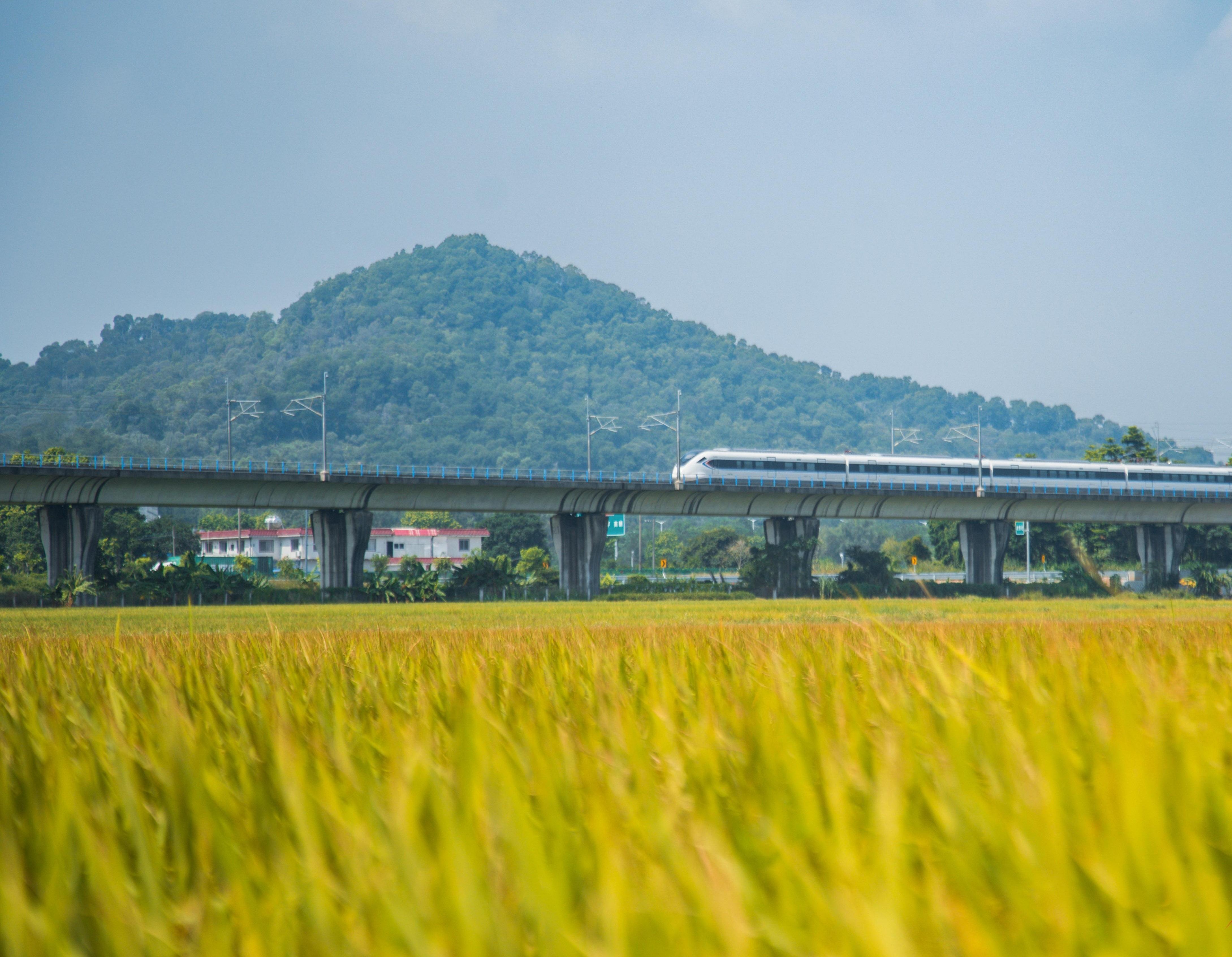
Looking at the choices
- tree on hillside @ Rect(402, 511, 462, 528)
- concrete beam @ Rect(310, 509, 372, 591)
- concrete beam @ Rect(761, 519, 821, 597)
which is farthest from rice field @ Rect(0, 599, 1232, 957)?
tree on hillside @ Rect(402, 511, 462, 528)

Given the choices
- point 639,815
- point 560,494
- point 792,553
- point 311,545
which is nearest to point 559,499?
point 560,494

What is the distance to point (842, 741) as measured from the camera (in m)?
3.43

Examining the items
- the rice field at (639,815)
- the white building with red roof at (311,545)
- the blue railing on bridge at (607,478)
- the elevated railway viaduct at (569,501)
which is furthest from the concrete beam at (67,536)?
the white building with red roof at (311,545)

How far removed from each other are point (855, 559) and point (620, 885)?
257ft

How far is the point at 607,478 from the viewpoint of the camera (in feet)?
226

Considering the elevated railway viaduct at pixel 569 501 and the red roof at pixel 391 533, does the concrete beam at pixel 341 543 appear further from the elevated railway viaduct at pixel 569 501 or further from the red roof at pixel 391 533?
the red roof at pixel 391 533

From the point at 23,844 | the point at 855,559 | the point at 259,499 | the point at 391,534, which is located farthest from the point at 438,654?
the point at 391,534

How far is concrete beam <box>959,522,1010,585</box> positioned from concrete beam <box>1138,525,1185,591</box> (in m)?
11.7

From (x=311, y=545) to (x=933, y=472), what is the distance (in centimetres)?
12233

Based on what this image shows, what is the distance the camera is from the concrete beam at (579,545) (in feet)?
225

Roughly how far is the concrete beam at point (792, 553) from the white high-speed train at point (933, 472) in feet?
12.8

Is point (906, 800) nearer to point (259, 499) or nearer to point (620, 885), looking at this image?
point (620, 885)

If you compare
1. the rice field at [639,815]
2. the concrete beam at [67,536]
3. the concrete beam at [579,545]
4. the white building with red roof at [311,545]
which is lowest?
the white building with red roof at [311,545]

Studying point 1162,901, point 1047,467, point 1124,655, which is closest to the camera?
point 1162,901
